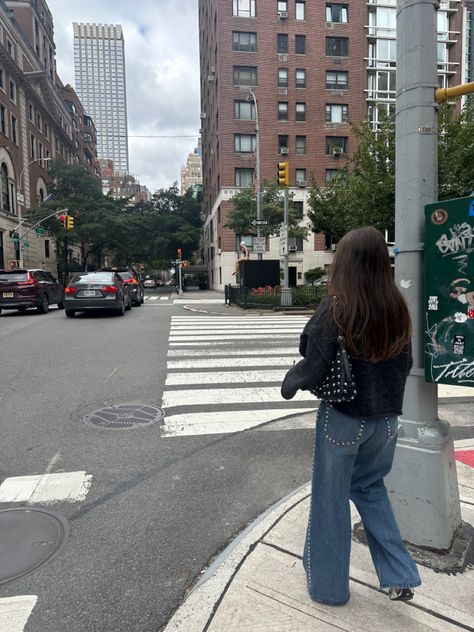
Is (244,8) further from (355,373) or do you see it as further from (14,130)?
(355,373)

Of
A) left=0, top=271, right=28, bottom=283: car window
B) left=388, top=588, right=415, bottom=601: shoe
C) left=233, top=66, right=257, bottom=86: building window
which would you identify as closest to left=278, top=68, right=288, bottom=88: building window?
left=233, top=66, right=257, bottom=86: building window

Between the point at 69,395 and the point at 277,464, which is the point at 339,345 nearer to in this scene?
the point at 277,464

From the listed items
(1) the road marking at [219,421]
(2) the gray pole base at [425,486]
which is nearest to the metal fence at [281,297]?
(1) the road marking at [219,421]

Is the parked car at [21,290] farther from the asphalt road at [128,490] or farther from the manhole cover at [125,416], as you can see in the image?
the manhole cover at [125,416]

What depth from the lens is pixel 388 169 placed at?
18453mm

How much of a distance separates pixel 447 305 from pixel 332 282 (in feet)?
2.85

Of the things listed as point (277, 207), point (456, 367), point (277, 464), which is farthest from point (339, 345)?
point (277, 207)

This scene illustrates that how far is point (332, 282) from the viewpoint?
214 cm

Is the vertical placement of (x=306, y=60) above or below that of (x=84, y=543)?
above

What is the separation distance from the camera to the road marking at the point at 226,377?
719 centimetres

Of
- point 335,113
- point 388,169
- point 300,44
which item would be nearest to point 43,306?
point 388,169

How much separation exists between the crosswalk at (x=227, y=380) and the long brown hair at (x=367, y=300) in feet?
10.9

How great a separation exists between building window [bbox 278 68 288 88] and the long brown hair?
4530cm

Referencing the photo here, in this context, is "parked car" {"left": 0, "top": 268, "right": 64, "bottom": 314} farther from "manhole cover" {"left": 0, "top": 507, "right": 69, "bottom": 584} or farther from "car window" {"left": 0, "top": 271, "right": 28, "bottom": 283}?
"manhole cover" {"left": 0, "top": 507, "right": 69, "bottom": 584}
